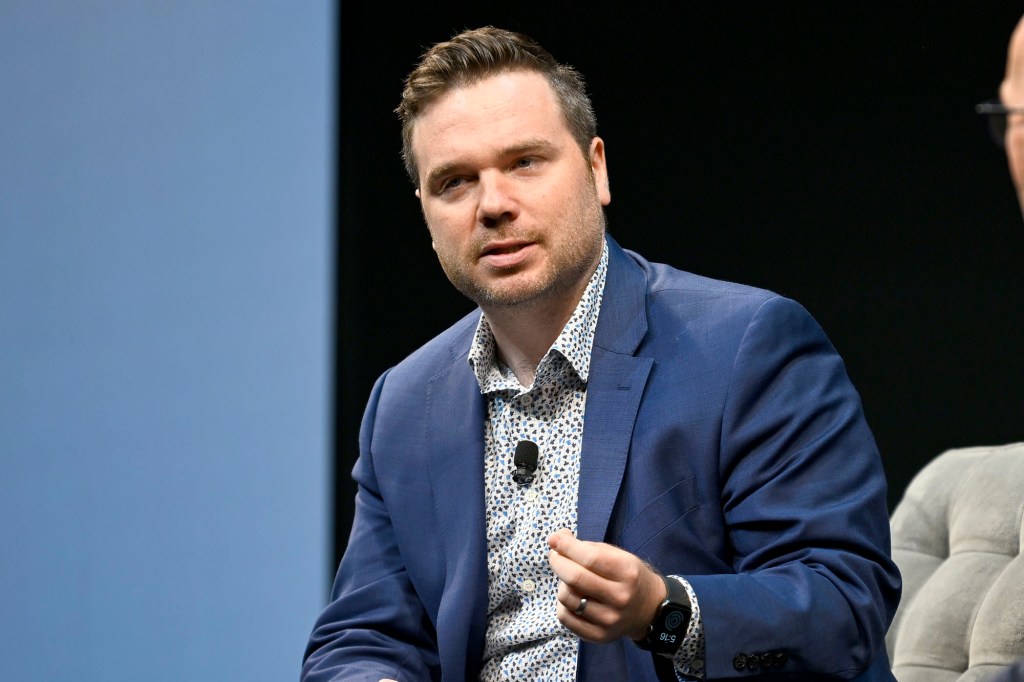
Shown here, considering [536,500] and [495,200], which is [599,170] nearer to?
[495,200]

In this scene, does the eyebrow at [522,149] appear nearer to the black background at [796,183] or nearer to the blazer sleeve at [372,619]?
the blazer sleeve at [372,619]

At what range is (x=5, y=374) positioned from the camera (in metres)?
3.23

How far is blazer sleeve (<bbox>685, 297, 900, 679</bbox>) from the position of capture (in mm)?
1466

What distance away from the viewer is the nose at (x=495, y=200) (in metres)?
1.79

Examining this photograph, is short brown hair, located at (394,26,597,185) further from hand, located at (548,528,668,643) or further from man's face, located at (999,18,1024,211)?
man's face, located at (999,18,1024,211)

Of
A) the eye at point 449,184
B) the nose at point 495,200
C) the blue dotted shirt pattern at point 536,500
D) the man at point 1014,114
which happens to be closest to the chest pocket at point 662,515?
the blue dotted shirt pattern at point 536,500

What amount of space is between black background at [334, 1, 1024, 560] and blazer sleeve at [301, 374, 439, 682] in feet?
3.87

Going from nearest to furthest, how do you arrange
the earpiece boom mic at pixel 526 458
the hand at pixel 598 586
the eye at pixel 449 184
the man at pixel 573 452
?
1. the hand at pixel 598 586
2. the man at pixel 573 452
3. the earpiece boom mic at pixel 526 458
4. the eye at pixel 449 184

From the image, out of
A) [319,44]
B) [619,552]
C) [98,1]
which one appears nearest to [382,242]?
[319,44]

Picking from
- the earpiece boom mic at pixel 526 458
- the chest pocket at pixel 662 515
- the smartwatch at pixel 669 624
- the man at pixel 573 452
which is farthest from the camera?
the earpiece boom mic at pixel 526 458

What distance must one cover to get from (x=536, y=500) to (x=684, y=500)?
8.9 inches

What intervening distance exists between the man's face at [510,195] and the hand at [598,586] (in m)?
0.56

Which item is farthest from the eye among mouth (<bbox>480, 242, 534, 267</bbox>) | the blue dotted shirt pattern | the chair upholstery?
the chair upholstery

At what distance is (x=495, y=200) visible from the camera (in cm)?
179
